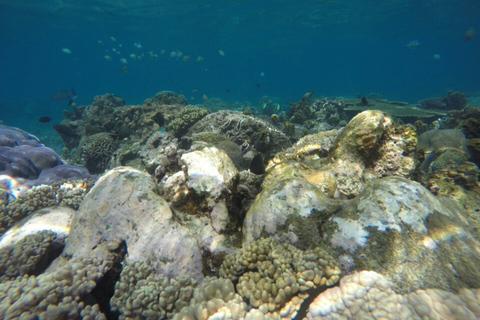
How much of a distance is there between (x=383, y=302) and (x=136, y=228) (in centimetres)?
289

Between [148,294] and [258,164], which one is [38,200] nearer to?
[148,294]

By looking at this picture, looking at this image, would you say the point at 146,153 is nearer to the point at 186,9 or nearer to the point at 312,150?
the point at 312,150

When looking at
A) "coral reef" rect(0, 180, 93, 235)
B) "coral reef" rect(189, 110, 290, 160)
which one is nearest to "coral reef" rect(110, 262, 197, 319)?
"coral reef" rect(0, 180, 93, 235)

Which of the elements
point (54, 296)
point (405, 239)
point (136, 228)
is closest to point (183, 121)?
point (136, 228)

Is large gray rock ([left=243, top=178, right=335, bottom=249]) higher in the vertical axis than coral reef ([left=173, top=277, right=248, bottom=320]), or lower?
higher

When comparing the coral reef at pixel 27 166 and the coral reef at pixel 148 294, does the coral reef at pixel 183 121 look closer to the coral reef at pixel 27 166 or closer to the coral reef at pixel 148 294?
the coral reef at pixel 27 166

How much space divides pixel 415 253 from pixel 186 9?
45.2 meters

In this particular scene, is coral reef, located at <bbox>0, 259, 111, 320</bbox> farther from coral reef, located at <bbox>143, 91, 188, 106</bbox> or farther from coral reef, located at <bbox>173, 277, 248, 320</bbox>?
coral reef, located at <bbox>143, 91, 188, 106</bbox>

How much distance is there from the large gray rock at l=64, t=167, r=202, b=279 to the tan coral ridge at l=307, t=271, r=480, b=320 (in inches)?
62.1

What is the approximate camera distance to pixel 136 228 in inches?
116

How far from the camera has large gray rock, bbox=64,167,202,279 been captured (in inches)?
110

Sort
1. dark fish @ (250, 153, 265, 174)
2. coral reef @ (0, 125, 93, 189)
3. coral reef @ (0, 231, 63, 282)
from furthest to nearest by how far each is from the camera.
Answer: coral reef @ (0, 125, 93, 189) → dark fish @ (250, 153, 265, 174) → coral reef @ (0, 231, 63, 282)

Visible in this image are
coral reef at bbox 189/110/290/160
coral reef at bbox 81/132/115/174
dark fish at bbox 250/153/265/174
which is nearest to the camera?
dark fish at bbox 250/153/265/174

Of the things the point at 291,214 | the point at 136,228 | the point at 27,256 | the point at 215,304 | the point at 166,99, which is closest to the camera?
the point at 215,304
